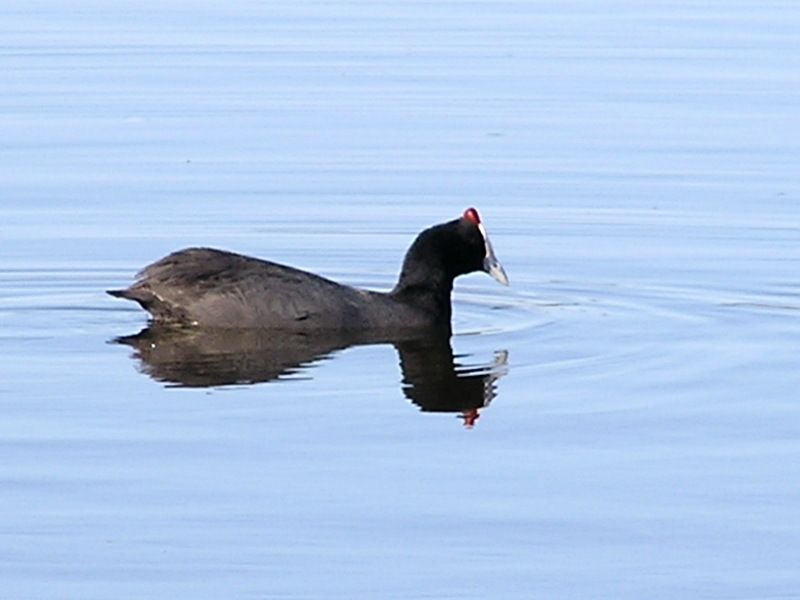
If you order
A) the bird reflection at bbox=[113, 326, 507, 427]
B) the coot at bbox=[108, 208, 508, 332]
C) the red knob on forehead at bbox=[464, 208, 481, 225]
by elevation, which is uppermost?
the red knob on forehead at bbox=[464, 208, 481, 225]

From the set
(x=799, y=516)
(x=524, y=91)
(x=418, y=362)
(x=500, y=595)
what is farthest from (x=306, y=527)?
(x=524, y=91)

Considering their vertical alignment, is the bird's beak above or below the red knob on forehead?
below

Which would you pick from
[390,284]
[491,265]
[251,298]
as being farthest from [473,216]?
[251,298]

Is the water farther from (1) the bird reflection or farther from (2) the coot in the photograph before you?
(2) the coot

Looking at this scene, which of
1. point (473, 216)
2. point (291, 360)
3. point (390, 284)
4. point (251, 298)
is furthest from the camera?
point (390, 284)

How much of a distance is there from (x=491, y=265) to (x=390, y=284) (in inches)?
42.5

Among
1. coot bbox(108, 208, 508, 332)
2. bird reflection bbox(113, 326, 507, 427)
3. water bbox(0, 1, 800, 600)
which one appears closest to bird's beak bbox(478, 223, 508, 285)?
water bbox(0, 1, 800, 600)

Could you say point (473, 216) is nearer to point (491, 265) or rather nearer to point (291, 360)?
point (491, 265)

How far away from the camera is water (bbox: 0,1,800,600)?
7.68m

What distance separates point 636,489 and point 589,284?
15.6 ft

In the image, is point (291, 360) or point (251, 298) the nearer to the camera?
point (291, 360)

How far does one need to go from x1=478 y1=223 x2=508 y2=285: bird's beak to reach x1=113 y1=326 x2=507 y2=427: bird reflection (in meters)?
0.64

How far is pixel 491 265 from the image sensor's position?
12.7m

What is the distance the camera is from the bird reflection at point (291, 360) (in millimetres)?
10570
